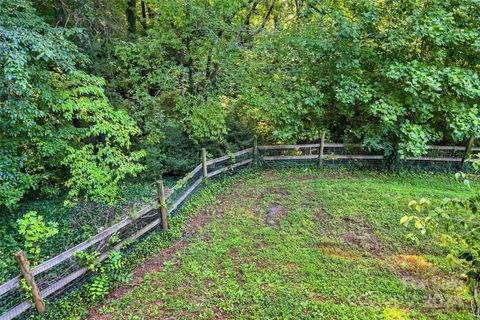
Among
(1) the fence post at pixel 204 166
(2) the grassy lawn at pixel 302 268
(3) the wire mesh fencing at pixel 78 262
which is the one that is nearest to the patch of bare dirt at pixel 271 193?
(2) the grassy lawn at pixel 302 268

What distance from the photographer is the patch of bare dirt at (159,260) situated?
472 centimetres

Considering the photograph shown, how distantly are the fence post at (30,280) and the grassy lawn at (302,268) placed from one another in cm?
84

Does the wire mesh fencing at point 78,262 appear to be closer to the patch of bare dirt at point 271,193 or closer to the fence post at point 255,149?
the patch of bare dirt at point 271,193

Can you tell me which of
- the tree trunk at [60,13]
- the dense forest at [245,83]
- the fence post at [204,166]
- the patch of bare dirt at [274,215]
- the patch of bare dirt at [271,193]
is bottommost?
the patch of bare dirt at [274,215]

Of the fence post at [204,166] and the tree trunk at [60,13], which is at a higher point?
the tree trunk at [60,13]

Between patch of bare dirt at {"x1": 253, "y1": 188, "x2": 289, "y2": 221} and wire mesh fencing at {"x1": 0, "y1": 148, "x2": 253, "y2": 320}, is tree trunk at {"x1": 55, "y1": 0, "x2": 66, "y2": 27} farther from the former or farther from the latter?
patch of bare dirt at {"x1": 253, "y1": 188, "x2": 289, "y2": 221}

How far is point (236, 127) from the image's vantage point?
991 centimetres

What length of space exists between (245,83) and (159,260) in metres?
5.79

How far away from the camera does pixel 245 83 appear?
9.20 meters

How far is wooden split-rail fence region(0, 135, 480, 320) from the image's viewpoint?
4.05 metres

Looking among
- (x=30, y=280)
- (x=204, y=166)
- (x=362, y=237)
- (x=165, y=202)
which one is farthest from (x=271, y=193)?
(x=30, y=280)

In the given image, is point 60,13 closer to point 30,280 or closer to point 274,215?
point 30,280

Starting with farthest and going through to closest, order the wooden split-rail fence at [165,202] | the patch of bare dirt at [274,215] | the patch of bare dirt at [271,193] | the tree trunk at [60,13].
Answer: the patch of bare dirt at [271,193] < the tree trunk at [60,13] < the patch of bare dirt at [274,215] < the wooden split-rail fence at [165,202]

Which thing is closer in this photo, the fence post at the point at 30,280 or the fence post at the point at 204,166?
the fence post at the point at 30,280
